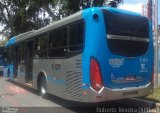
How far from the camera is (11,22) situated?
3250cm

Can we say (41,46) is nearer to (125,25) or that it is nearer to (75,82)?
(75,82)

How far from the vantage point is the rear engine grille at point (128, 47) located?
8.72 metres

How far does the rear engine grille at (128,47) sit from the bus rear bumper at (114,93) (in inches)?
42.2

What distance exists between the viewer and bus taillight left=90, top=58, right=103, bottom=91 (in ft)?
27.1

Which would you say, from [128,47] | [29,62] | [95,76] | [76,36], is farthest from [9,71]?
[95,76]

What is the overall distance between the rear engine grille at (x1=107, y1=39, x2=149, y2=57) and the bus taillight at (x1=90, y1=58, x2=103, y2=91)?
0.74m

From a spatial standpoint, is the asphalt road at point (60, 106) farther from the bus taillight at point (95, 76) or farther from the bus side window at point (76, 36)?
the bus side window at point (76, 36)

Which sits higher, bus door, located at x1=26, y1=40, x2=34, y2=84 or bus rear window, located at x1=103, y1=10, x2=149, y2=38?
bus rear window, located at x1=103, y1=10, x2=149, y2=38

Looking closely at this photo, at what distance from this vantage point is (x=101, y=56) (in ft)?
27.4

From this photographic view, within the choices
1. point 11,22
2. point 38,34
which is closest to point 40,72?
point 38,34

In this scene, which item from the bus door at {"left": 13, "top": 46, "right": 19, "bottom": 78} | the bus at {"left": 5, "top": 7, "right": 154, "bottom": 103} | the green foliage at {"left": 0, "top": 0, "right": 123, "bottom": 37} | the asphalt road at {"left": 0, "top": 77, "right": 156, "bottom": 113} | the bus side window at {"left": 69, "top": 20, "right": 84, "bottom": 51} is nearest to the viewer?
the bus at {"left": 5, "top": 7, "right": 154, "bottom": 103}

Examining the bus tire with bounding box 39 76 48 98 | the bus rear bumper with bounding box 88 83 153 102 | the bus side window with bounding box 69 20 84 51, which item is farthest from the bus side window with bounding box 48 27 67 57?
the bus rear bumper with bounding box 88 83 153 102

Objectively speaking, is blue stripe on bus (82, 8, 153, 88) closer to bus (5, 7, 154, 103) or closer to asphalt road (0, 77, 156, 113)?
bus (5, 7, 154, 103)

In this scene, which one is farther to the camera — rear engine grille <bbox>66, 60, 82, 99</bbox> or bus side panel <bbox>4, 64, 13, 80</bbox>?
bus side panel <bbox>4, 64, 13, 80</bbox>
